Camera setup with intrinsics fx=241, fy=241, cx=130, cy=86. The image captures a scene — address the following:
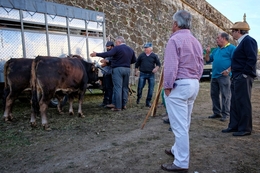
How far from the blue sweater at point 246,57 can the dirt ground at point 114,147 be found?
118 centimetres

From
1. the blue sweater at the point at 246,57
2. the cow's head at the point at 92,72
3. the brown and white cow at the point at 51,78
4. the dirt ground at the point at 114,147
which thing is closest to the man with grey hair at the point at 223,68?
the dirt ground at the point at 114,147

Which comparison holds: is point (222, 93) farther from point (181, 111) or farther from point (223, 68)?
point (181, 111)

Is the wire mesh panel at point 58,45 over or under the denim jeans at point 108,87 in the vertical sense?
over

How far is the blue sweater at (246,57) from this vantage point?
4.24 meters

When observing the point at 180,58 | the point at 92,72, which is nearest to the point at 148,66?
the point at 92,72

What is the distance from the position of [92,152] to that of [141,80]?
4.48m

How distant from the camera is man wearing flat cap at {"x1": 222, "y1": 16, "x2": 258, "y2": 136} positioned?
4273 mm

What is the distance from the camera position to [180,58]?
275 centimetres

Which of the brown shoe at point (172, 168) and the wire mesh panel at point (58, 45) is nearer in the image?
the brown shoe at point (172, 168)

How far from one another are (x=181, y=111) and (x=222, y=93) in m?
3.13

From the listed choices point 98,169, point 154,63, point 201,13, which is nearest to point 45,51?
point 154,63

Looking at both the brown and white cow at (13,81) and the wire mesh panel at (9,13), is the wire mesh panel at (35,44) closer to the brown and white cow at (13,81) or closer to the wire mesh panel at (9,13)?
the wire mesh panel at (9,13)

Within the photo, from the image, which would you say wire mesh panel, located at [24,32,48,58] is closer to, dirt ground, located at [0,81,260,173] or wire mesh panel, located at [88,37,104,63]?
wire mesh panel, located at [88,37,104,63]

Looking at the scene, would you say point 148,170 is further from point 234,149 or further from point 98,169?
point 234,149
